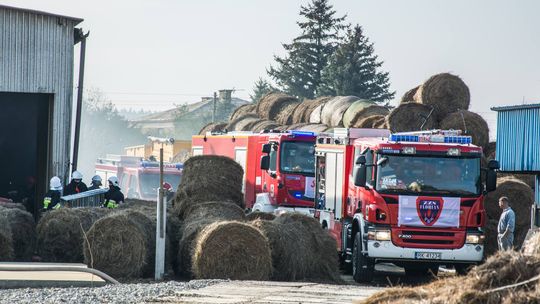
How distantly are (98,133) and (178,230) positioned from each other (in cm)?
11327

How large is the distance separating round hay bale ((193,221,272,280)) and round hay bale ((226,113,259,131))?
24.1 m

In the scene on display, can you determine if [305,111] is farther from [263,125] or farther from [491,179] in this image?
[491,179]

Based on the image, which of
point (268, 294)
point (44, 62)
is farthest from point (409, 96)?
point (268, 294)

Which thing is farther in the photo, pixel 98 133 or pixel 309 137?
pixel 98 133

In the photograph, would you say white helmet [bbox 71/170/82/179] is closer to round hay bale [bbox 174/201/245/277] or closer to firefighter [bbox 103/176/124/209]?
firefighter [bbox 103/176/124/209]

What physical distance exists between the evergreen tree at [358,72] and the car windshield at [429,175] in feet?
183

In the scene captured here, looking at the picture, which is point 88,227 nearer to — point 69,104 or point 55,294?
point 55,294

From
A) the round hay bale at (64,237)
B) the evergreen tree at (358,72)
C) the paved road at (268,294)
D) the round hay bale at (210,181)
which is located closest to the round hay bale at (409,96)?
the round hay bale at (210,181)

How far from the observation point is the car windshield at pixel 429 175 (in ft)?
68.2

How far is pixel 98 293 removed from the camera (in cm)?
1588

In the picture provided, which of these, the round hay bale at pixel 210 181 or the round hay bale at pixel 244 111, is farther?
the round hay bale at pixel 244 111

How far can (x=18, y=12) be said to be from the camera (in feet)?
91.5

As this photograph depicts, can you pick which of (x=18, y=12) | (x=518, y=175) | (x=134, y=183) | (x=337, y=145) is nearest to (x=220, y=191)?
(x=337, y=145)

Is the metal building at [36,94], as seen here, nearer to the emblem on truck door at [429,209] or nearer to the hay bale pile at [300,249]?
the hay bale pile at [300,249]
